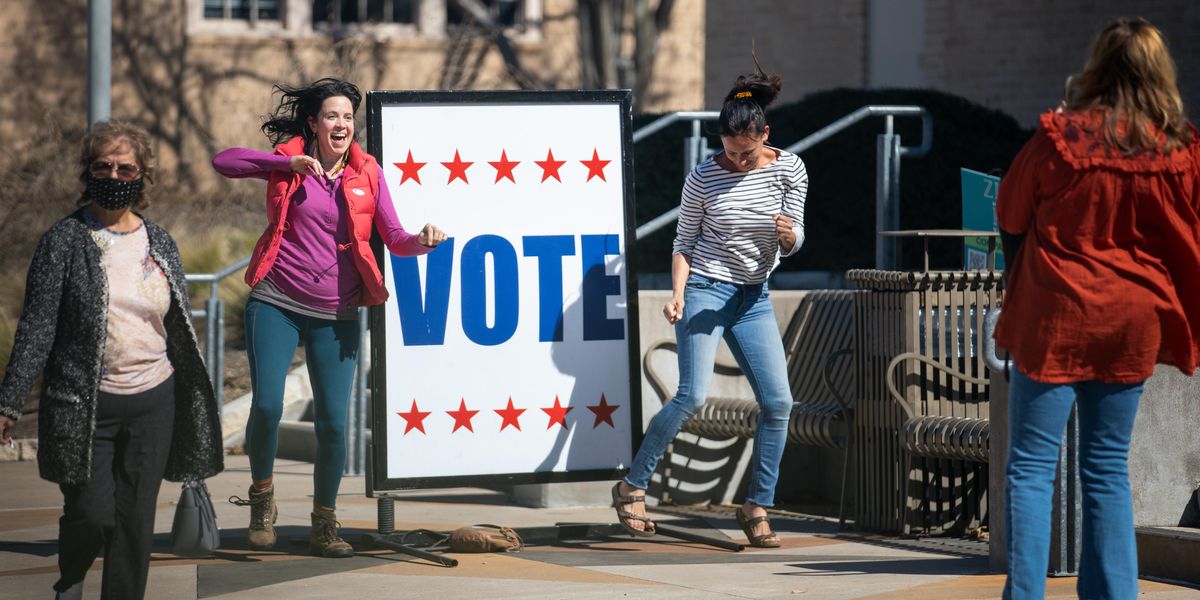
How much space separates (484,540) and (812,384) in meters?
2.40

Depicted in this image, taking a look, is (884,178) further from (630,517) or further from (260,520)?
(260,520)

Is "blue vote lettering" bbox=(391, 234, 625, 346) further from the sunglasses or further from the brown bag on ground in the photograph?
the sunglasses

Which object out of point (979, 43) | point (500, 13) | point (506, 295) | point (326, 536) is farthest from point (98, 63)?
point (500, 13)

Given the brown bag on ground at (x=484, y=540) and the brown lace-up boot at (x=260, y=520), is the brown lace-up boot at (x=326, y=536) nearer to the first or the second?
the brown lace-up boot at (x=260, y=520)

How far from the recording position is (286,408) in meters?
11.3

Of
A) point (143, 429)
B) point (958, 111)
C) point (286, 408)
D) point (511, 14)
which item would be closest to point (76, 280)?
point (143, 429)

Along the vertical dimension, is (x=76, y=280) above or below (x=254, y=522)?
above

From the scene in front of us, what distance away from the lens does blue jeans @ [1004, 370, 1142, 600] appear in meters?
4.54

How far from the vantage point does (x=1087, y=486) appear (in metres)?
4.59

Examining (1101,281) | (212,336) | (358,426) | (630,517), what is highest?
(1101,281)

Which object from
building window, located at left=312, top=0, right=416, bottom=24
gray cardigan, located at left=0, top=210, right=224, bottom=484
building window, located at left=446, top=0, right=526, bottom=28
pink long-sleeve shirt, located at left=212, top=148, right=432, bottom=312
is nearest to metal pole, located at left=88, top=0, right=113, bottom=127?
pink long-sleeve shirt, located at left=212, top=148, right=432, bottom=312

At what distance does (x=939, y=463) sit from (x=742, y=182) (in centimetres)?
156

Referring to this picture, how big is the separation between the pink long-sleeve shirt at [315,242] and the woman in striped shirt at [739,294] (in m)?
1.18

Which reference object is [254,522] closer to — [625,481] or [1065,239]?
[625,481]
